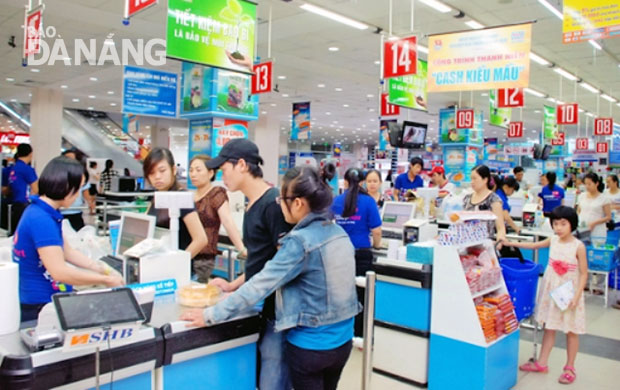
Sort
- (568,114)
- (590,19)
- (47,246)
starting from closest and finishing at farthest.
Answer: (47,246), (590,19), (568,114)

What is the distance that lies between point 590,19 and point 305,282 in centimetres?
489

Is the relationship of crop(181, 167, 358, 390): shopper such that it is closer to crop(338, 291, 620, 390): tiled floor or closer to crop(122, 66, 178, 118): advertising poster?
crop(338, 291, 620, 390): tiled floor

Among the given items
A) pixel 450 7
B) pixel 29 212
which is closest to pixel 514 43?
pixel 450 7

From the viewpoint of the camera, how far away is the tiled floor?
3.80m

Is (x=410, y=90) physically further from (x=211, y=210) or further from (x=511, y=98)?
(x=211, y=210)

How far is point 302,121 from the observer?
15680mm

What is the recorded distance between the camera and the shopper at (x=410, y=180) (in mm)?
8328

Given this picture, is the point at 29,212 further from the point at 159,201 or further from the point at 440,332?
the point at 440,332

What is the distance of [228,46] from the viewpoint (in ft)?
19.5

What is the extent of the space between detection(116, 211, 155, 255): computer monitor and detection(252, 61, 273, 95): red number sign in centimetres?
559

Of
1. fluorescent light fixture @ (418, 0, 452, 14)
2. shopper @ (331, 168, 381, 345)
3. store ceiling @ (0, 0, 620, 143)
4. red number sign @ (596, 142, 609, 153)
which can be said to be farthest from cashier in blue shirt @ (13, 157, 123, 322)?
red number sign @ (596, 142, 609, 153)

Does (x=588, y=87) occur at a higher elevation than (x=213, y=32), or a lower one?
higher

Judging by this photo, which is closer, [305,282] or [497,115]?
[305,282]

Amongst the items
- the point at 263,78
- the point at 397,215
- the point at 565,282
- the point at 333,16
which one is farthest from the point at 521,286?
the point at 263,78
